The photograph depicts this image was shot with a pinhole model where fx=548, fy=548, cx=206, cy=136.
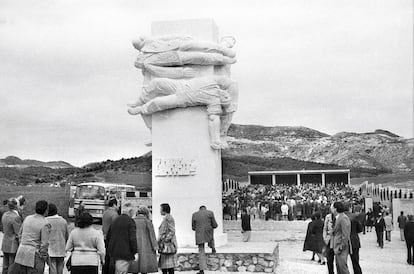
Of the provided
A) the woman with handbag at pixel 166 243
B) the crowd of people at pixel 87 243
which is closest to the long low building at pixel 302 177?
the woman with handbag at pixel 166 243

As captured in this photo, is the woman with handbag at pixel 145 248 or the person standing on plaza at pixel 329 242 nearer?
the woman with handbag at pixel 145 248

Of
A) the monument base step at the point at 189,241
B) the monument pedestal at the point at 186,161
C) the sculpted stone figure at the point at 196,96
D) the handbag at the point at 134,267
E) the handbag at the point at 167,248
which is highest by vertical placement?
the sculpted stone figure at the point at 196,96

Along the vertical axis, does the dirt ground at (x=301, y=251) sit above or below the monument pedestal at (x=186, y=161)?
below

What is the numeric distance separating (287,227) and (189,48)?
15001 mm

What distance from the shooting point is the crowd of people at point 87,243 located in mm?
6918

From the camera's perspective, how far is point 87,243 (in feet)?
22.6

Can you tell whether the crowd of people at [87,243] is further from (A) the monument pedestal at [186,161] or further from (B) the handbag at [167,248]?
(A) the monument pedestal at [186,161]

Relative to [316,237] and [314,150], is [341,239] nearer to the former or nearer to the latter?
[316,237]

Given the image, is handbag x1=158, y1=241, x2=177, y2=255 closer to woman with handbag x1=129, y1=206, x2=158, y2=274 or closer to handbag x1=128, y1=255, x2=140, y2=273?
woman with handbag x1=129, y1=206, x2=158, y2=274

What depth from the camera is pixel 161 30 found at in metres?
14.0

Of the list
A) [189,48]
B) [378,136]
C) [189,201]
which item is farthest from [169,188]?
[378,136]

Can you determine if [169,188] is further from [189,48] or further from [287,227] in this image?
[287,227]

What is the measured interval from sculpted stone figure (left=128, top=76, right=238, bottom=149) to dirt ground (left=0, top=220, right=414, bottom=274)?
10.3 ft

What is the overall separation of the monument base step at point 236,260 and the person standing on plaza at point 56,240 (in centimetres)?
342
